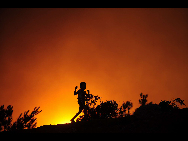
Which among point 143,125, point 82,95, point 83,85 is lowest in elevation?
point 143,125

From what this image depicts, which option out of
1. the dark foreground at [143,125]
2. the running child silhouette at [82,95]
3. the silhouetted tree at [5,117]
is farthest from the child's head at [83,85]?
Answer: the silhouetted tree at [5,117]

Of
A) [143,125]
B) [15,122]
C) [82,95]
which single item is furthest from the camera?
[15,122]

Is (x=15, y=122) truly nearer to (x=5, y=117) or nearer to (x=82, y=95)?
(x=5, y=117)

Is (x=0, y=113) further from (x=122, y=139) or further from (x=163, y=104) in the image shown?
(x=163, y=104)

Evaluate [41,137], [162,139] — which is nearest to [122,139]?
[162,139]

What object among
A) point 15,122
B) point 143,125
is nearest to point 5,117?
point 15,122

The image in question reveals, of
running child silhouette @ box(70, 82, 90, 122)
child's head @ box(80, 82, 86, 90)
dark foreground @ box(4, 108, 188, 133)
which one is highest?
child's head @ box(80, 82, 86, 90)

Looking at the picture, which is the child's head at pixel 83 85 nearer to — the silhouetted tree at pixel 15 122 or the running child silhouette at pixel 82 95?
the running child silhouette at pixel 82 95

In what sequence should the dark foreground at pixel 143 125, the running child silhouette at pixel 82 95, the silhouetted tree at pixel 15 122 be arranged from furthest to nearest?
the silhouetted tree at pixel 15 122 → the running child silhouette at pixel 82 95 → the dark foreground at pixel 143 125

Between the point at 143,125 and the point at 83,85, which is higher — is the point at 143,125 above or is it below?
below

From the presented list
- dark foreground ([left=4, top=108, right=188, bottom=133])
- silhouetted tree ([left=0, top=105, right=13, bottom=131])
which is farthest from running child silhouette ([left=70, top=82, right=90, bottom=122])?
silhouetted tree ([left=0, top=105, right=13, bottom=131])

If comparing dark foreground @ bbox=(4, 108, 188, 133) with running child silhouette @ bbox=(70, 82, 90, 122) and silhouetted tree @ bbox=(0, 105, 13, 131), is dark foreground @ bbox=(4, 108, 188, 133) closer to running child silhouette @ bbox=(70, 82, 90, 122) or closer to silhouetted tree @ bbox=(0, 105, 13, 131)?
running child silhouette @ bbox=(70, 82, 90, 122)

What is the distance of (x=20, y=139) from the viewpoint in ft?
5.75

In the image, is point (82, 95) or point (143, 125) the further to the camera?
point (82, 95)
